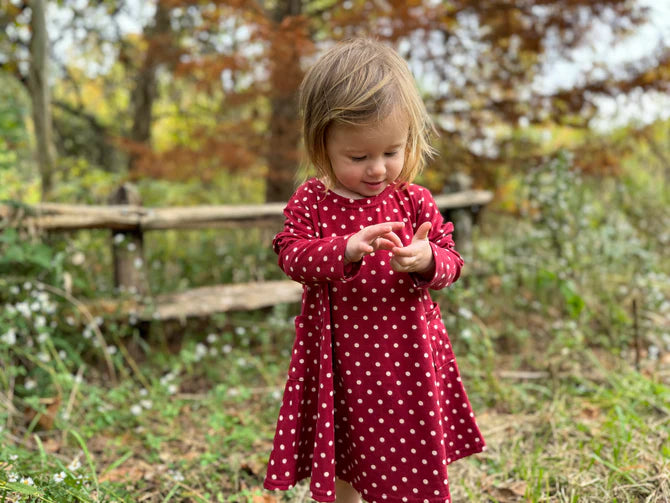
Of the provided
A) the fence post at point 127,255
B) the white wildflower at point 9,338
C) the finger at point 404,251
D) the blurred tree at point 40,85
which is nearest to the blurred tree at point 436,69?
the blurred tree at point 40,85

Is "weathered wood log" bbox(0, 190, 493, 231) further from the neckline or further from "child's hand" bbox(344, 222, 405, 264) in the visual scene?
"child's hand" bbox(344, 222, 405, 264)

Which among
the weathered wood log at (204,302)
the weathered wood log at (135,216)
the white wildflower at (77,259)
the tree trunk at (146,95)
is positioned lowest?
the weathered wood log at (204,302)

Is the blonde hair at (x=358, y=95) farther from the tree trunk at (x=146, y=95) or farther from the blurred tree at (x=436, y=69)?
the tree trunk at (x=146, y=95)

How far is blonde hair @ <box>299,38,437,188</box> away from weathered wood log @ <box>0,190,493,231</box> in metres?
2.32

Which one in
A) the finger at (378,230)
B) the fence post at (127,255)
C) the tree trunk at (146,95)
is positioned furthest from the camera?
the tree trunk at (146,95)

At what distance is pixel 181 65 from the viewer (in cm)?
442

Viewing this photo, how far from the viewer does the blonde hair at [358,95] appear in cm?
149

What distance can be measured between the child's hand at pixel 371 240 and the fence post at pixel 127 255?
258 centimetres

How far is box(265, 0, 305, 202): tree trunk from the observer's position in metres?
4.25

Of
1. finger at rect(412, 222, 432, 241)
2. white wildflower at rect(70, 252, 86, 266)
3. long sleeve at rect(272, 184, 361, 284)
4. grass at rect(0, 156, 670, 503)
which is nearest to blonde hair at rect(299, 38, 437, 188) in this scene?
long sleeve at rect(272, 184, 361, 284)

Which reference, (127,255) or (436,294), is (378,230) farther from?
(127,255)

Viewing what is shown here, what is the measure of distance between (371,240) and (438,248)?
0.79 feet

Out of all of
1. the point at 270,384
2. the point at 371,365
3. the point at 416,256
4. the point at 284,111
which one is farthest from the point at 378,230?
the point at 284,111

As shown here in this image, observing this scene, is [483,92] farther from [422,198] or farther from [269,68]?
[422,198]
